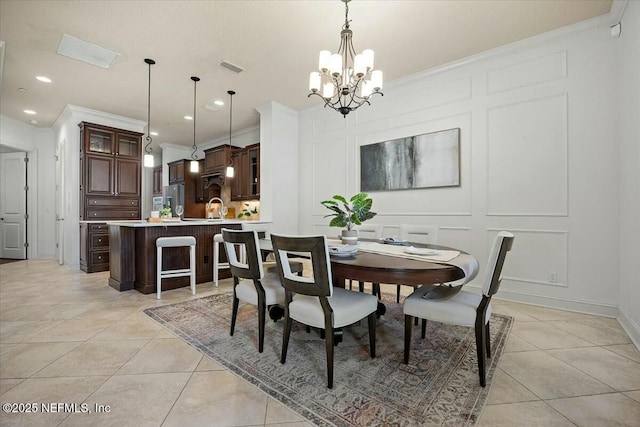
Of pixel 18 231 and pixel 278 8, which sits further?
pixel 18 231

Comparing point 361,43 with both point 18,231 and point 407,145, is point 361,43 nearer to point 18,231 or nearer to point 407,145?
point 407,145

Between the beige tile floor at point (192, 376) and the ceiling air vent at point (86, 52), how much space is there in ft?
9.58

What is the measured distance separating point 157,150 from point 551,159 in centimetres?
912

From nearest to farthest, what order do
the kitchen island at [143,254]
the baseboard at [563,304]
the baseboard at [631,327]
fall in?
1. the baseboard at [631,327]
2. the baseboard at [563,304]
3. the kitchen island at [143,254]

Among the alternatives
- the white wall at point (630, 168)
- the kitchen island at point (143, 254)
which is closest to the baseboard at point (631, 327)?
the white wall at point (630, 168)

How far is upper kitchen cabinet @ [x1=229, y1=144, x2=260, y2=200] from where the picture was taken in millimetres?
6004

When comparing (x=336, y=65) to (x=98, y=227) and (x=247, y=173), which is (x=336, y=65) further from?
(x=98, y=227)

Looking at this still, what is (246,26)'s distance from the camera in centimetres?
294

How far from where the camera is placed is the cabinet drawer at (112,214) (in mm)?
5207

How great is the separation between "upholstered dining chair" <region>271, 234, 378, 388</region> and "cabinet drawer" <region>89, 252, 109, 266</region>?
4.75m

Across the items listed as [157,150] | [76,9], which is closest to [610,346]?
[76,9]

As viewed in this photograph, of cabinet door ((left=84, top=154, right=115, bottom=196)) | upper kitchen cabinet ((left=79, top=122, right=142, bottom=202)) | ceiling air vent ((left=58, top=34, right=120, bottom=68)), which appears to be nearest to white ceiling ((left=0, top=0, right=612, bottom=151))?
ceiling air vent ((left=58, top=34, right=120, bottom=68))

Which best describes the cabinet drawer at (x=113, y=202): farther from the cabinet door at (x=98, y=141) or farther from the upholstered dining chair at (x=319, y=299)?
the upholstered dining chair at (x=319, y=299)

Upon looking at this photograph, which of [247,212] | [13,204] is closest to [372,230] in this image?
[247,212]
